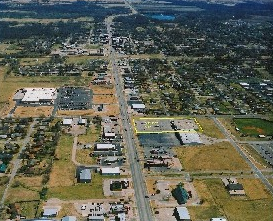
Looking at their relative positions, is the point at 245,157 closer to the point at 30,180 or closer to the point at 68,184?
the point at 68,184

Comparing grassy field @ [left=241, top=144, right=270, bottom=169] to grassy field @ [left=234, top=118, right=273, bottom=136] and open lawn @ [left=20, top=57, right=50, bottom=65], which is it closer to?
grassy field @ [left=234, top=118, right=273, bottom=136]

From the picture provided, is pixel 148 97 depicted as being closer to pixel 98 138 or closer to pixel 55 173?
pixel 98 138

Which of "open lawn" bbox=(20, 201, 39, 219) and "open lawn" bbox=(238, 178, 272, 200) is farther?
"open lawn" bbox=(238, 178, 272, 200)

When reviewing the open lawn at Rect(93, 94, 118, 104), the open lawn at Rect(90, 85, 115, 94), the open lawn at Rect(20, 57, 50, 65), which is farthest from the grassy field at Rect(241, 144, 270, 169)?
the open lawn at Rect(20, 57, 50, 65)

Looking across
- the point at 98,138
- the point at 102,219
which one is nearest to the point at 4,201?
the point at 102,219

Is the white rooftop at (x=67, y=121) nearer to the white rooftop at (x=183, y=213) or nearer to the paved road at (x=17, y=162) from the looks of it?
the paved road at (x=17, y=162)

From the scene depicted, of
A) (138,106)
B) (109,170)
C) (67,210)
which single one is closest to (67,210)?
(67,210)
